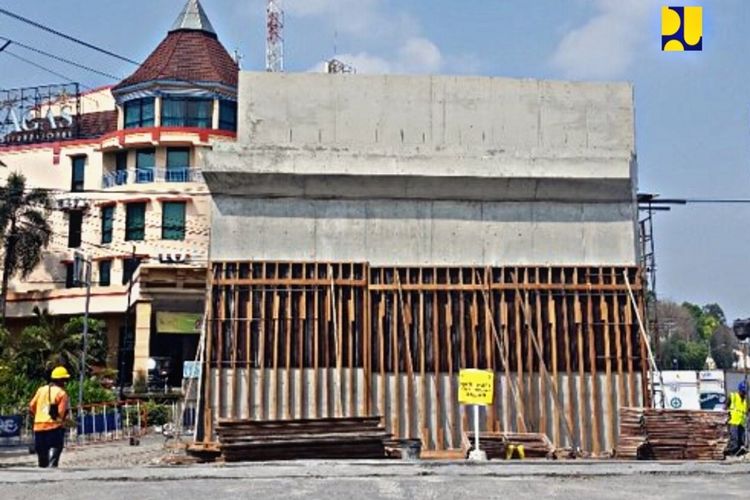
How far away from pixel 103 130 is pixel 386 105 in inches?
1826

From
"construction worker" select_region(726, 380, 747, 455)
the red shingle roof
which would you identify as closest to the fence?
"construction worker" select_region(726, 380, 747, 455)

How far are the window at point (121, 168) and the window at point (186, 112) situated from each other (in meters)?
3.82

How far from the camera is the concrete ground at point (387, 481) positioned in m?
10.1

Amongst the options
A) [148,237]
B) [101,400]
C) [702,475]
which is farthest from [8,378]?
[702,475]

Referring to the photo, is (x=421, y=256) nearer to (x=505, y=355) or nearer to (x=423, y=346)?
(x=423, y=346)

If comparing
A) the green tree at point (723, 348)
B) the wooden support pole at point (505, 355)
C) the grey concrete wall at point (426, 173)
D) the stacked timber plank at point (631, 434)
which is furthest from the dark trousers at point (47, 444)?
the green tree at point (723, 348)

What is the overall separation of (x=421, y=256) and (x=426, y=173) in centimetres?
177

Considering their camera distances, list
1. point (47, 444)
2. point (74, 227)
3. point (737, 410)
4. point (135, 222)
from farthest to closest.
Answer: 1. point (74, 227)
2. point (135, 222)
3. point (737, 410)
4. point (47, 444)

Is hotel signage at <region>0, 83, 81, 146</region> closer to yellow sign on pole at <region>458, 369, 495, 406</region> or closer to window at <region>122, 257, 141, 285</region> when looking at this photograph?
window at <region>122, 257, 141, 285</region>

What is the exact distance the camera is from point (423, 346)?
19.1 meters

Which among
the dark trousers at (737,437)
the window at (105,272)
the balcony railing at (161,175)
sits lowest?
the dark trousers at (737,437)

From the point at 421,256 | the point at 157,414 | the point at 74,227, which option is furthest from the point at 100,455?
the point at 74,227

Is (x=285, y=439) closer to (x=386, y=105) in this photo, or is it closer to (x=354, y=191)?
(x=354, y=191)

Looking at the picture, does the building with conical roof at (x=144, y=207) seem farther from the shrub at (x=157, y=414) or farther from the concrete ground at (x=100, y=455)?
the concrete ground at (x=100, y=455)
